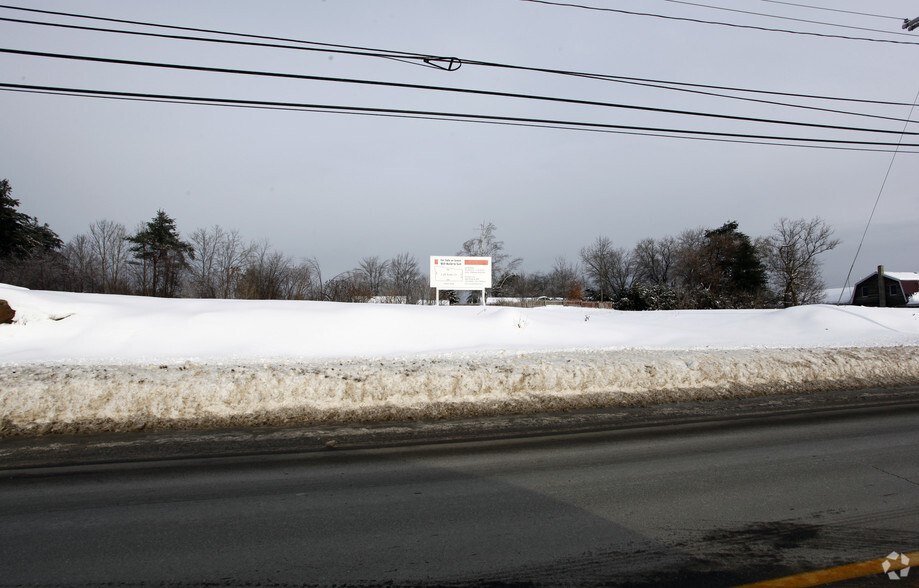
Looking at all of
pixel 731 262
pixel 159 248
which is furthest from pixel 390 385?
pixel 731 262

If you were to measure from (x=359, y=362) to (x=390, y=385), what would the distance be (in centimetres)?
204

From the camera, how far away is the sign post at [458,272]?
23.6m

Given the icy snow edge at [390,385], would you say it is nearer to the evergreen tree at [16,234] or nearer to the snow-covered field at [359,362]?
the snow-covered field at [359,362]

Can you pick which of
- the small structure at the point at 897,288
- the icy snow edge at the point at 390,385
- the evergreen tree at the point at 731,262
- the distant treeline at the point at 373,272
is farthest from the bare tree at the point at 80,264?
the small structure at the point at 897,288

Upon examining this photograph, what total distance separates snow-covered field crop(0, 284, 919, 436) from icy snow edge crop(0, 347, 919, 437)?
0.03 meters

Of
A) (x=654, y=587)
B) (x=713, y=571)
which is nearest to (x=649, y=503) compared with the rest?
(x=713, y=571)

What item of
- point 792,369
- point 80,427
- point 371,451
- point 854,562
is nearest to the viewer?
point 854,562

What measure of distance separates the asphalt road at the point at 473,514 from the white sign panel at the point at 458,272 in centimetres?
1773

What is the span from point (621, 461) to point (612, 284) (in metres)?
80.7

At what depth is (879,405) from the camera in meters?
8.35

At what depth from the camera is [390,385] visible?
8375 mm

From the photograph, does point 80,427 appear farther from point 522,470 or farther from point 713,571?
point 713,571

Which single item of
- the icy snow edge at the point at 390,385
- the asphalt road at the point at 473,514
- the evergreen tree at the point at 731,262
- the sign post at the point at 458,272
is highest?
the evergreen tree at the point at 731,262

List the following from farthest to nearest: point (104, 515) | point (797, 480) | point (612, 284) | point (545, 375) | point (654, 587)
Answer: point (612, 284)
point (545, 375)
point (797, 480)
point (104, 515)
point (654, 587)
